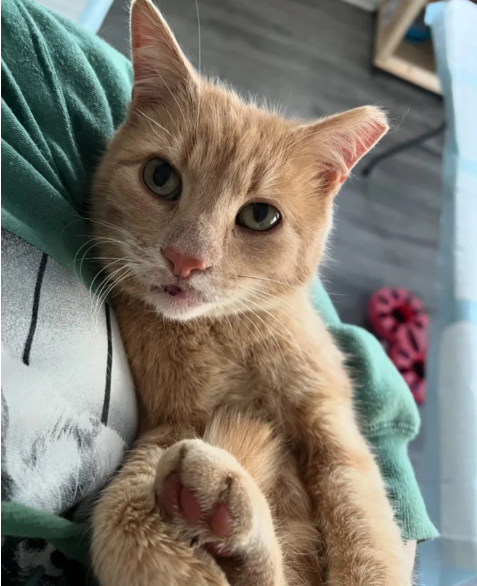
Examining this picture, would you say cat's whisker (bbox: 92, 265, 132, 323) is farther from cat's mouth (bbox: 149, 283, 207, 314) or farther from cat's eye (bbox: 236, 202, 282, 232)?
cat's eye (bbox: 236, 202, 282, 232)

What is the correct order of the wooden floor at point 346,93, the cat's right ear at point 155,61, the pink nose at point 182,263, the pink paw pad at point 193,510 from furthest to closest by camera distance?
the wooden floor at point 346,93
the cat's right ear at point 155,61
the pink nose at point 182,263
the pink paw pad at point 193,510

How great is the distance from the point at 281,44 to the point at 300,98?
0.40 meters

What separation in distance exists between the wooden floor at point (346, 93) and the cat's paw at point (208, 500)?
167cm

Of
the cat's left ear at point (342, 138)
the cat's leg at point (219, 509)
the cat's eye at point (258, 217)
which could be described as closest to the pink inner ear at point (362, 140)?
the cat's left ear at point (342, 138)

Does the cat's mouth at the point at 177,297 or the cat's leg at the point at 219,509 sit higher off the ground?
the cat's mouth at the point at 177,297

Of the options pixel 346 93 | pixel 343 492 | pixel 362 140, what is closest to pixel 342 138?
pixel 362 140

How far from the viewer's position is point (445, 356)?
4.40 ft

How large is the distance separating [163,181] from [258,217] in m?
0.17

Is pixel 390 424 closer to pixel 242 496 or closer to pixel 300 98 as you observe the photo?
pixel 242 496

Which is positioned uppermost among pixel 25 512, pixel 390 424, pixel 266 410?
pixel 25 512

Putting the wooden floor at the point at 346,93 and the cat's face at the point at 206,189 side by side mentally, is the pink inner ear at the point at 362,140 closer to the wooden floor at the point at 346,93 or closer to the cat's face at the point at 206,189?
the cat's face at the point at 206,189

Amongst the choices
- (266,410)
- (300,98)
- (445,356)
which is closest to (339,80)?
(300,98)

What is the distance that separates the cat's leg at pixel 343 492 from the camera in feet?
2.71

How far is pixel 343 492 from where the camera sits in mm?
874
